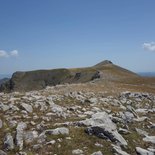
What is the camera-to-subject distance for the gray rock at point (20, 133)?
1461cm

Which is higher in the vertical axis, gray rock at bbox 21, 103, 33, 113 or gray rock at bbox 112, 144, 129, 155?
gray rock at bbox 21, 103, 33, 113

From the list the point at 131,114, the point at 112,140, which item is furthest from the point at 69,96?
the point at 112,140

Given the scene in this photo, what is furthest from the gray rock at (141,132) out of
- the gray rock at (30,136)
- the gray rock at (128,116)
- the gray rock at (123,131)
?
the gray rock at (30,136)

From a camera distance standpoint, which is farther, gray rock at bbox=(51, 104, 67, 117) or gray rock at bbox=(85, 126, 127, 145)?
gray rock at bbox=(51, 104, 67, 117)

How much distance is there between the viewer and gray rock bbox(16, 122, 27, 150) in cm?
1461

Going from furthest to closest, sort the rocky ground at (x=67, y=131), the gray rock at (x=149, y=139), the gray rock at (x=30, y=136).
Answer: the gray rock at (x=149, y=139), the gray rock at (x=30, y=136), the rocky ground at (x=67, y=131)

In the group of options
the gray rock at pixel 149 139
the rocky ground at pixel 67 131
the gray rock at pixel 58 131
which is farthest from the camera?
the gray rock at pixel 149 139

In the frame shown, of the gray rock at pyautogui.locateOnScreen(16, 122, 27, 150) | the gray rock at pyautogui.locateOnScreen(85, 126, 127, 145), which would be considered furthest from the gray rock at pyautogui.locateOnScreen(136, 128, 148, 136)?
the gray rock at pyautogui.locateOnScreen(16, 122, 27, 150)

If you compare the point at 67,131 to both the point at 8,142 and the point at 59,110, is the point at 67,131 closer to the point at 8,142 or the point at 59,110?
the point at 8,142

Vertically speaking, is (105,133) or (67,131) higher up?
(67,131)

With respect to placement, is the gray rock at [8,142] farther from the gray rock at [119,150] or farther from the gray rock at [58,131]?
the gray rock at [119,150]

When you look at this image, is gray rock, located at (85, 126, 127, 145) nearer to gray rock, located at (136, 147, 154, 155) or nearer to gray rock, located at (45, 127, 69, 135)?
gray rock, located at (136, 147, 154, 155)

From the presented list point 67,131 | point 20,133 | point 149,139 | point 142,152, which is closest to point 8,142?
point 20,133

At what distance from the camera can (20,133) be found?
15594 millimetres
